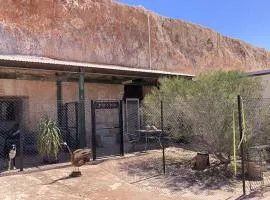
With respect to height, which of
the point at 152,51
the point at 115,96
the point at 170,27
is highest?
the point at 170,27

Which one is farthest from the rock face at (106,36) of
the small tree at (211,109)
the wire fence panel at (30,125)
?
the small tree at (211,109)

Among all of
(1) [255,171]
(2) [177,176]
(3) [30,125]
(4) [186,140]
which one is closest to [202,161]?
(2) [177,176]

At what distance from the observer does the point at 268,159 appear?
11227mm

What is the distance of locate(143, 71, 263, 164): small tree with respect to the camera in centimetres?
961

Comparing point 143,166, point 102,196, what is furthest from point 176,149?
point 102,196

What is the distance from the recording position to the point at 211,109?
31.7ft

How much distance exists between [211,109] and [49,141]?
466cm

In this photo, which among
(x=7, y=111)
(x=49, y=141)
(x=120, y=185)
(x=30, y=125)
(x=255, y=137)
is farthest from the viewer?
(x=7, y=111)

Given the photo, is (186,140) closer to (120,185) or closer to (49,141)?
(120,185)

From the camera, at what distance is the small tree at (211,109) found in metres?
9.61

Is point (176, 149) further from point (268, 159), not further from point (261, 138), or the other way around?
point (261, 138)

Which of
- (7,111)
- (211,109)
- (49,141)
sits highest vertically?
(7,111)

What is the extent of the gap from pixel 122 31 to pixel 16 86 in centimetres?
858

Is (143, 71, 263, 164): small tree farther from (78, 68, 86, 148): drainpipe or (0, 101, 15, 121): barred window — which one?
(0, 101, 15, 121): barred window
